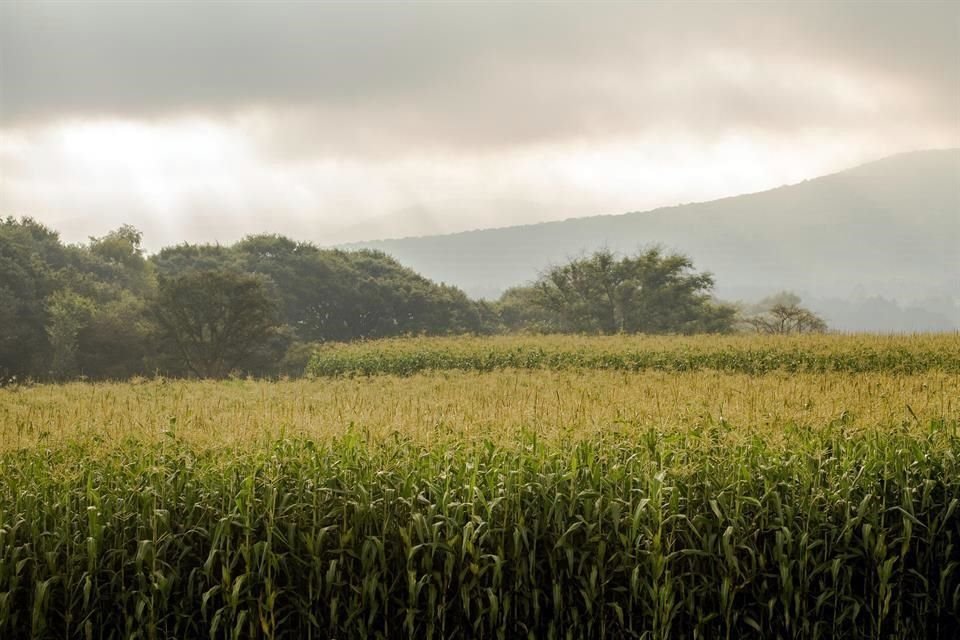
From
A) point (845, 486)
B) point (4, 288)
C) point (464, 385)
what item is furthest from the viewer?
point (4, 288)

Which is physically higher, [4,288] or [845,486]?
[4,288]

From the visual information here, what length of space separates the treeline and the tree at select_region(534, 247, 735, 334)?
75mm

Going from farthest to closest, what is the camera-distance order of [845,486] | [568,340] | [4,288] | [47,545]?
1. [4,288]
2. [568,340]
3. [845,486]
4. [47,545]

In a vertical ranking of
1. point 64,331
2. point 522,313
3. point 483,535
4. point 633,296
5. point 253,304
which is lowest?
point 483,535

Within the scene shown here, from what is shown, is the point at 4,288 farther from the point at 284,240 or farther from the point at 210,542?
the point at 210,542

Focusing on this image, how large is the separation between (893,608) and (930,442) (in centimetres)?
177

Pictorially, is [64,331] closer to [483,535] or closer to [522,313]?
[522,313]

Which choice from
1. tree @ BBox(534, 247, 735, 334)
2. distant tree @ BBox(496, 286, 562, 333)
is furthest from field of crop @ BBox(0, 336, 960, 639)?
distant tree @ BBox(496, 286, 562, 333)

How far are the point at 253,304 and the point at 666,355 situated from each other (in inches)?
835

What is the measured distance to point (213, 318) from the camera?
3912 cm

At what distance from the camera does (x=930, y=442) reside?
8.44 meters

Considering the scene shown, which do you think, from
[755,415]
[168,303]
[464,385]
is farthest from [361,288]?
[755,415]

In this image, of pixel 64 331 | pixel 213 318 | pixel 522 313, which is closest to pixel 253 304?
pixel 213 318

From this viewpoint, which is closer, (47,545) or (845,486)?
(47,545)
